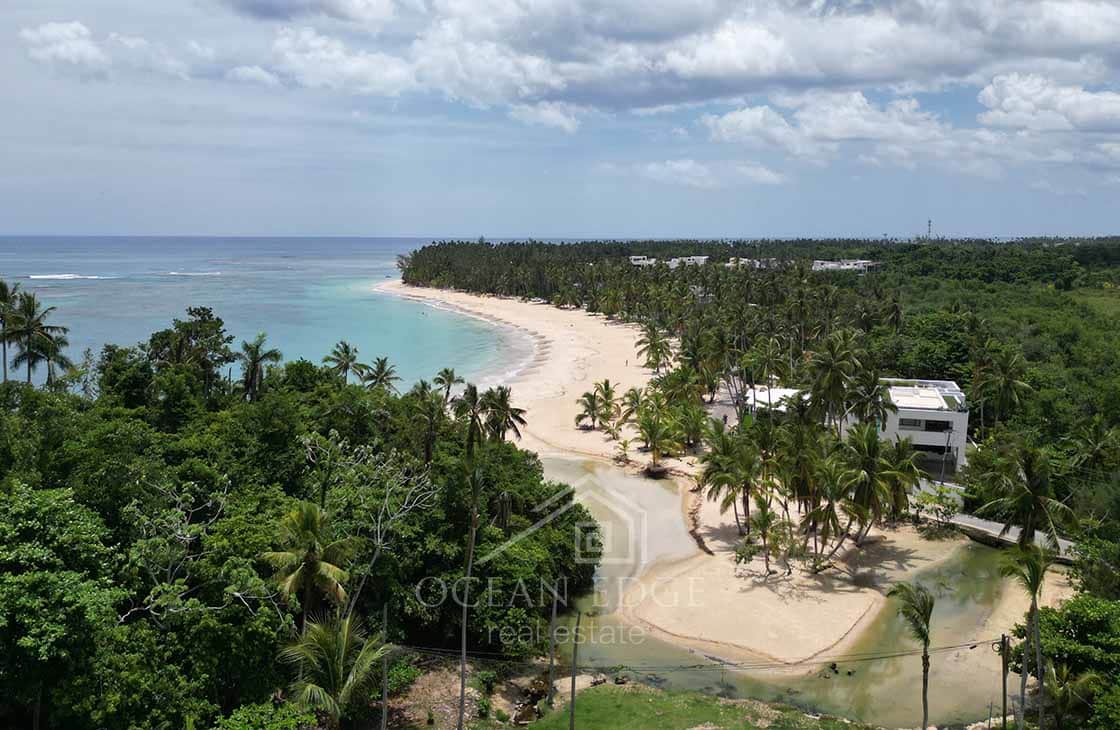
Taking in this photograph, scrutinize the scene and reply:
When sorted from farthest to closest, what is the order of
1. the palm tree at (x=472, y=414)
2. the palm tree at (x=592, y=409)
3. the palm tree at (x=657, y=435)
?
the palm tree at (x=592, y=409) → the palm tree at (x=657, y=435) → the palm tree at (x=472, y=414)

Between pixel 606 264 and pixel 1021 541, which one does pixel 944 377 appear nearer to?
pixel 1021 541

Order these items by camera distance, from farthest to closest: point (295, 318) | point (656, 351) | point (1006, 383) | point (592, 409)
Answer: point (295, 318) < point (656, 351) < point (592, 409) < point (1006, 383)

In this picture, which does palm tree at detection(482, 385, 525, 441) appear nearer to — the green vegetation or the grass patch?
the green vegetation

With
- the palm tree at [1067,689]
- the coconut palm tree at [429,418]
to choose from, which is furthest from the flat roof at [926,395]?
the coconut palm tree at [429,418]

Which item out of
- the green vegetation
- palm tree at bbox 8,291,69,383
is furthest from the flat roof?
palm tree at bbox 8,291,69,383

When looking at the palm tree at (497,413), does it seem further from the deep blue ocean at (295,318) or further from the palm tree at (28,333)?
the deep blue ocean at (295,318)

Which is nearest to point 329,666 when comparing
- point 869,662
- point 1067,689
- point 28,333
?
point 869,662

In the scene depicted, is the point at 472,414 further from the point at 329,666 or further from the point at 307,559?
the point at 329,666
